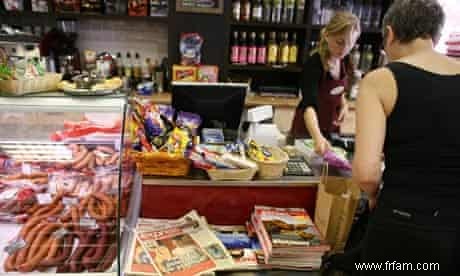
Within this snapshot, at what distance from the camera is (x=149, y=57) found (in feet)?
12.5

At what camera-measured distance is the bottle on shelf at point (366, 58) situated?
3797 mm

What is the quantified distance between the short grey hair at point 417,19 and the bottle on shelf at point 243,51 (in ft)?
7.96

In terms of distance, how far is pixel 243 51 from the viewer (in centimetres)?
358

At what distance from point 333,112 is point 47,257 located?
6.78 feet

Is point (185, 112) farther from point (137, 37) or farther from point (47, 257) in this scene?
point (137, 37)

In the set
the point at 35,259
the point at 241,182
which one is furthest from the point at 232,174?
the point at 35,259

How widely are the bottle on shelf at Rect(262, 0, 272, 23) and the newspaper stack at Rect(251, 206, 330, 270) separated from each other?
2.51 m

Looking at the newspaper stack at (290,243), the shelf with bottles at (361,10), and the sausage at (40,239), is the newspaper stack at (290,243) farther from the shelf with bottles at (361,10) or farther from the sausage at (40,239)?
the shelf with bottles at (361,10)

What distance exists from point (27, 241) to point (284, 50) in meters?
2.94

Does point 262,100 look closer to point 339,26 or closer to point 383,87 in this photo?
point 339,26

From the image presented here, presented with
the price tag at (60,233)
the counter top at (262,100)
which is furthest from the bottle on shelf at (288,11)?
the price tag at (60,233)

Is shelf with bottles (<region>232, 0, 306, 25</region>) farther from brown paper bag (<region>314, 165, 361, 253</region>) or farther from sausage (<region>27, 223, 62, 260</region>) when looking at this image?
sausage (<region>27, 223, 62, 260</region>)

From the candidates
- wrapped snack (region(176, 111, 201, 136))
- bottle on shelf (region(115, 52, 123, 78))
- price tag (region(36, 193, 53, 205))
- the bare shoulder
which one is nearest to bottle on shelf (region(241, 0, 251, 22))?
bottle on shelf (region(115, 52, 123, 78))

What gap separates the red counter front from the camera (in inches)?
59.4
